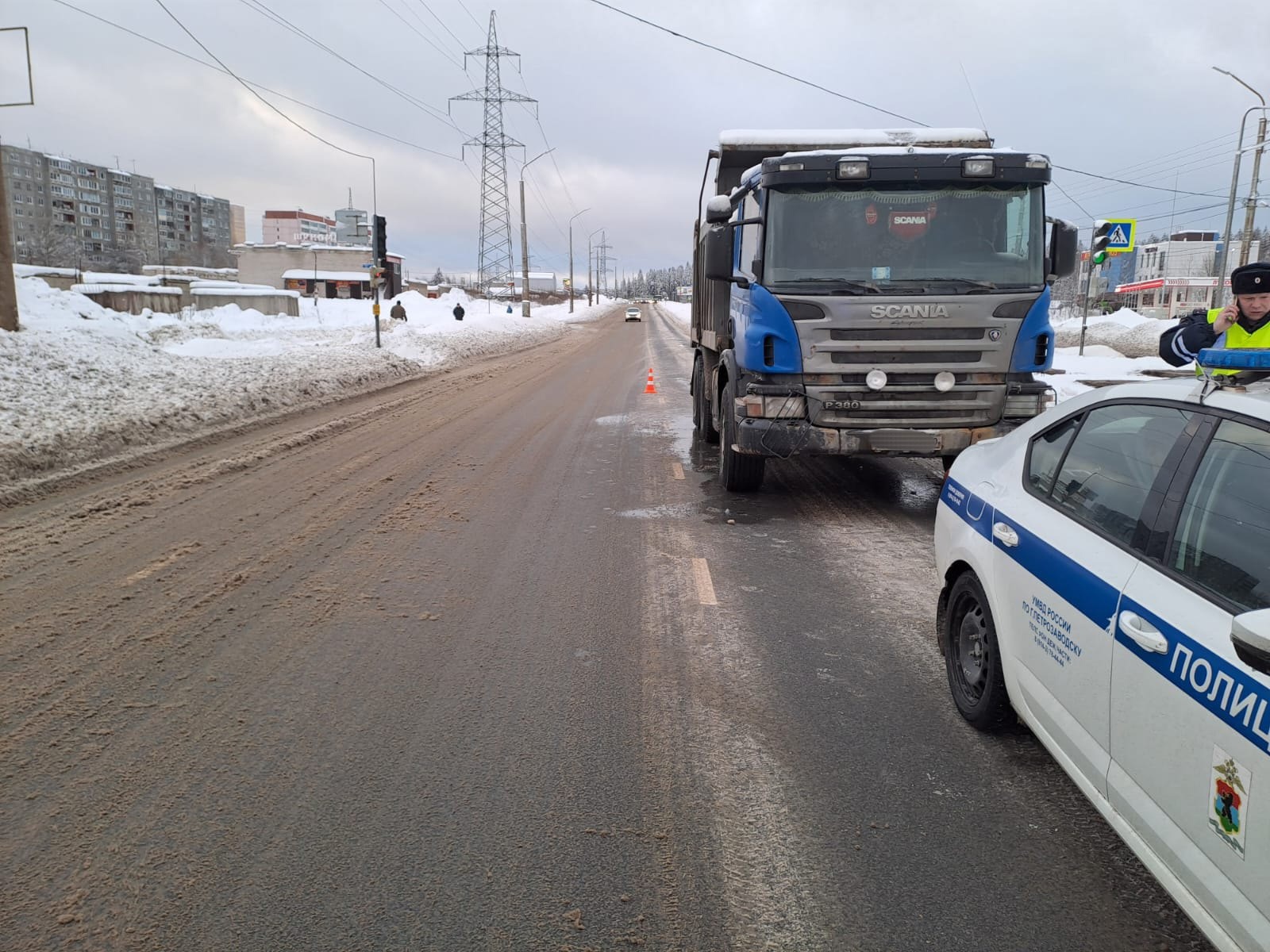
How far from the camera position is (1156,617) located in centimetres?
234

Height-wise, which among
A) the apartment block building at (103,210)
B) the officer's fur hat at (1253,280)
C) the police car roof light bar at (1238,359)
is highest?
the apartment block building at (103,210)

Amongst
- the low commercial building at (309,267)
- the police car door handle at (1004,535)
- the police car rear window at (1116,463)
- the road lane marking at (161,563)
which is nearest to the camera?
the police car rear window at (1116,463)

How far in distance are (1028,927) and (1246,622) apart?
126 cm

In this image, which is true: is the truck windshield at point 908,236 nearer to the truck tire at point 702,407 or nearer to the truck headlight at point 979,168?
the truck headlight at point 979,168

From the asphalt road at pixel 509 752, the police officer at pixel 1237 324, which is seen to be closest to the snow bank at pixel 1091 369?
the police officer at pixel 1237 324

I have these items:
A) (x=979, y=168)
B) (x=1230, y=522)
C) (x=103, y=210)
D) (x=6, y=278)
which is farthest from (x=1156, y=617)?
(x=103, y=210)

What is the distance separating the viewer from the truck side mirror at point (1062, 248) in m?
7.03

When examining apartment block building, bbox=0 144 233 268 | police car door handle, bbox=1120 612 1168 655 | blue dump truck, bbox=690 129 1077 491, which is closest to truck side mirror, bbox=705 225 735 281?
blue dump truck, bbox=690 129 1077 491

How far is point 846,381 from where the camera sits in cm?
712

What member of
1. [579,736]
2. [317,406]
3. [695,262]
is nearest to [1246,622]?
[579,736]

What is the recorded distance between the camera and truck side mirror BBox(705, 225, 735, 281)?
754 centimetres

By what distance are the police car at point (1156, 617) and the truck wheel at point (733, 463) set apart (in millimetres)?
4348

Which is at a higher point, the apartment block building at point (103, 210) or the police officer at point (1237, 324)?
the apartment block building at point (103, 210)

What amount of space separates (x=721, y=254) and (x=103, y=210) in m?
165
